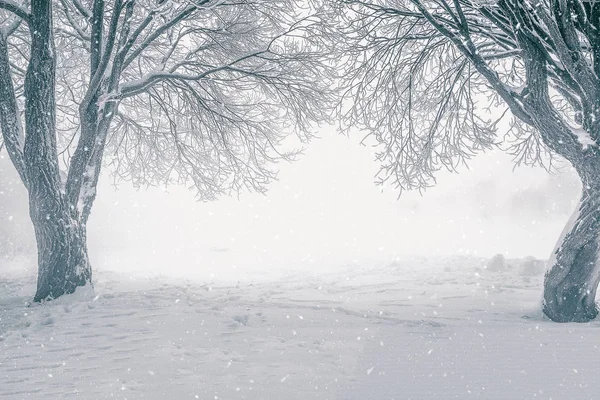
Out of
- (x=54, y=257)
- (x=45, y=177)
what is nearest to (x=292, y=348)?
(x=54, y=257)

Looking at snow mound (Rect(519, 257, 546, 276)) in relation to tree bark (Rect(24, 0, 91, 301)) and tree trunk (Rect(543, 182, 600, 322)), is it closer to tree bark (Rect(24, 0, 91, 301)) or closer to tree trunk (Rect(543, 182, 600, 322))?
tree trunk (Rect(543, 182, 600, 322))

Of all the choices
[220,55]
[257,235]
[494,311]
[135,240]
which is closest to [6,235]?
[135,240]

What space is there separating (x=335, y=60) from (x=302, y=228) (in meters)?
22.1

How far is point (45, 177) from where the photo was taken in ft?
22.5

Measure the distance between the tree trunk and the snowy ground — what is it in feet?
0.91

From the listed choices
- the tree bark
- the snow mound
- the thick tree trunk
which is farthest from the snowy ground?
the snow mound

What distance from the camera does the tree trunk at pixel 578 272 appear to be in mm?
5359

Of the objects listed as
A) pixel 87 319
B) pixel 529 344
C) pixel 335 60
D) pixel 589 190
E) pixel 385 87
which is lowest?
pixel 529 344

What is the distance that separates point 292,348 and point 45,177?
4.86m

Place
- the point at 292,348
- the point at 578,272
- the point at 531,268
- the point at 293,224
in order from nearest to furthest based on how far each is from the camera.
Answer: the point at 292,348, the point at 578,272, the point at 531,268, the point at 293,224

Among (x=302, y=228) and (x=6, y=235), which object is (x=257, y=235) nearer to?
(x=302, y=228)

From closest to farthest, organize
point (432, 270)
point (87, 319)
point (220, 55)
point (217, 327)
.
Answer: point (217, 327)
point (87, 319)
point (220, 55)
point (432, 270)

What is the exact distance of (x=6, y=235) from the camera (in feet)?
70.9

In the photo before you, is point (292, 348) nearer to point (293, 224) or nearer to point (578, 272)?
point (578, 272)
